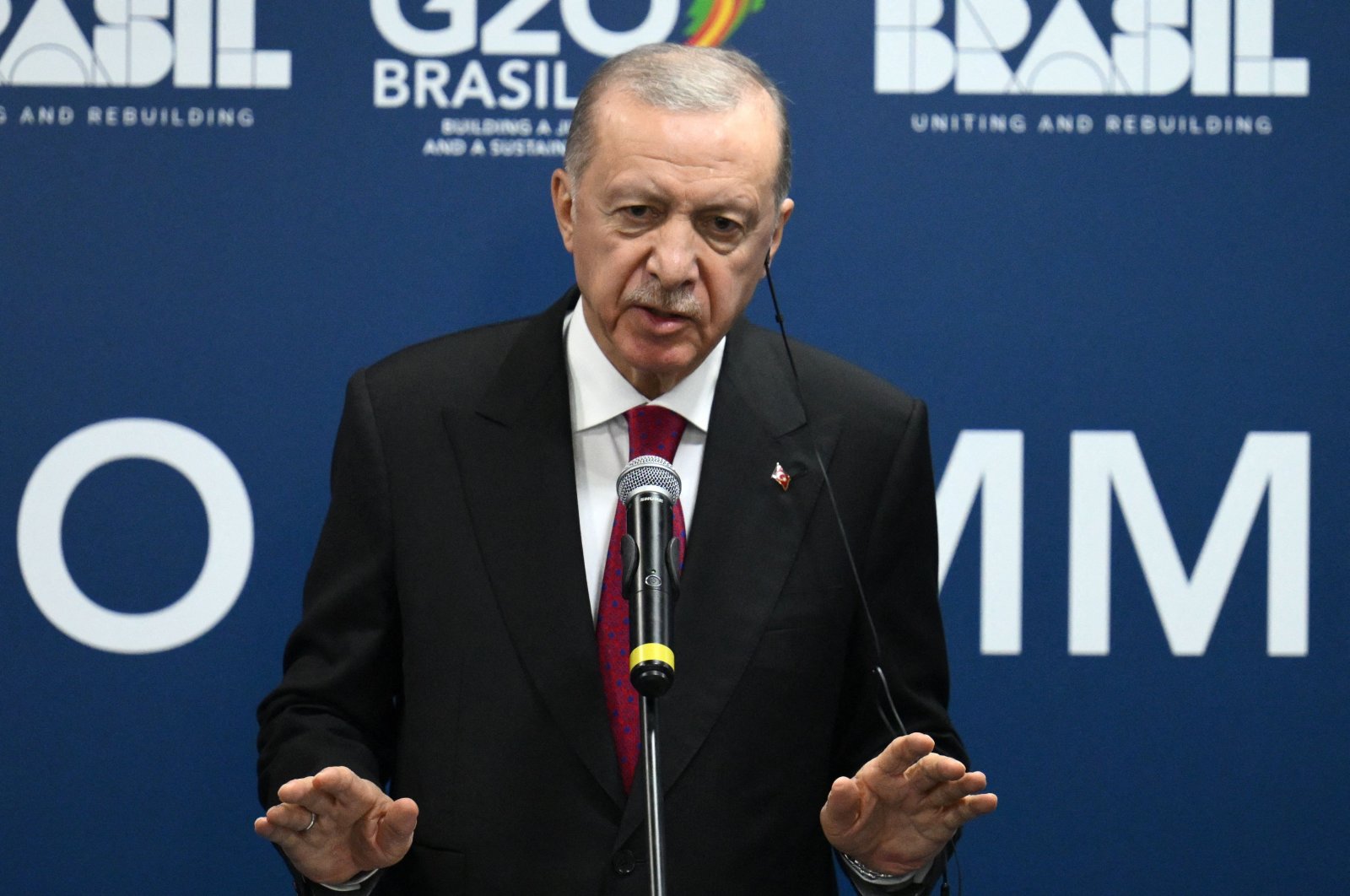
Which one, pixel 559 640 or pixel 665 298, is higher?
pixel 665 298

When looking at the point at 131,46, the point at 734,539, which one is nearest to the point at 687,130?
the point at 734,539

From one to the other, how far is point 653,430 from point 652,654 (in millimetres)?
630

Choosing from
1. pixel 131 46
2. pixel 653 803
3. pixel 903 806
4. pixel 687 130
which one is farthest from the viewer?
pixel 131 46

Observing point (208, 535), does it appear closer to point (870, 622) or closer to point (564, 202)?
point (564, 202)

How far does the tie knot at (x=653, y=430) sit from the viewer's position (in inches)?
70.8

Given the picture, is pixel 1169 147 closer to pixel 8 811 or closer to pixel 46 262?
pixel 46 262

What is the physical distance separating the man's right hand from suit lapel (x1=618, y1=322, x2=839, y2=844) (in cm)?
28

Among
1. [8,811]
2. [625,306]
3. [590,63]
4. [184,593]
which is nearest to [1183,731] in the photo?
[625,306]

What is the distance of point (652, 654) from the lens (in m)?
1.21

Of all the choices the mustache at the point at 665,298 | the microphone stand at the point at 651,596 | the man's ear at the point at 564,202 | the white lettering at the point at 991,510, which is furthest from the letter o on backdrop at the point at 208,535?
the microphone stand at the point at 651,596

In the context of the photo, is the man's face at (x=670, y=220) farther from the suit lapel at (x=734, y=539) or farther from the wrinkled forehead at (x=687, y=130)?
the suit lapel at (x=734, y=539)

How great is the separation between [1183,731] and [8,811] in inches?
79.2

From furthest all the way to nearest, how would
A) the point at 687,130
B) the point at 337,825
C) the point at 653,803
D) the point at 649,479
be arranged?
the point at 687,130
the point at 337,825
the point at 649,479
the point at 653,803

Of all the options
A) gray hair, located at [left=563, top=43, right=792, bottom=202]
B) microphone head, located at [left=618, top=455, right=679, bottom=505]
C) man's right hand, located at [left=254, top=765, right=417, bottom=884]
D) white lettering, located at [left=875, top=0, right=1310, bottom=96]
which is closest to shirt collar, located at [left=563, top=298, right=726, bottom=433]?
gray hair, located at [left=563, top=43, right=792, bottom=202]
